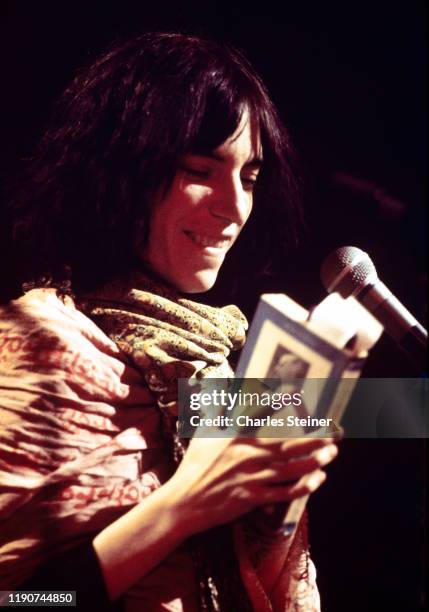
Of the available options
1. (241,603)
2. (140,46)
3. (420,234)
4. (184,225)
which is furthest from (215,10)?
(241,603)

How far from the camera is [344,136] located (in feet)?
4.83

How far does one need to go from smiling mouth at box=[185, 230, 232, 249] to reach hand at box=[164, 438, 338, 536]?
0.35 m

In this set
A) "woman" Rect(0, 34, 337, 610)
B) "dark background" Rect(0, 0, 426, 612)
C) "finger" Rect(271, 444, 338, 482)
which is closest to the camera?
"finger" Rect(271, 444, 338, 482)

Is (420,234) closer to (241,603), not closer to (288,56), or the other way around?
(288,56)

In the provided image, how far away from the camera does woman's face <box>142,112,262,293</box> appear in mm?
1018

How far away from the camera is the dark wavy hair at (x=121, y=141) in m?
1.00

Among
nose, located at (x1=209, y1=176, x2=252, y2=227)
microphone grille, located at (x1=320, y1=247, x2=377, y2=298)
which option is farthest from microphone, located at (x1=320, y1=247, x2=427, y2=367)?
nose, located at (x1=209, y1=176, x2=252, y2=227)

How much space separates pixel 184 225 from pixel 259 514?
47 cm

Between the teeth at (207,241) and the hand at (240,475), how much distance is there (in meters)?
0.35

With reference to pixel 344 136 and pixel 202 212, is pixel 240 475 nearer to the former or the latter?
pixel 202 212

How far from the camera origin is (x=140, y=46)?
1.08 m

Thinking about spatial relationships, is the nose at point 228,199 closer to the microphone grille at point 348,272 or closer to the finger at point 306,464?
the microphone grille at point 348,272

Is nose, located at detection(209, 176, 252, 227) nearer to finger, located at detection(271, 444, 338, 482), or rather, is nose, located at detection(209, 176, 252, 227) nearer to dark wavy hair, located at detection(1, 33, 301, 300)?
dark wavy hair, located at detection(1, 33, 301, 300)

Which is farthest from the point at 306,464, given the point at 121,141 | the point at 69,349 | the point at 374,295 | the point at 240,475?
the point at 121,141
